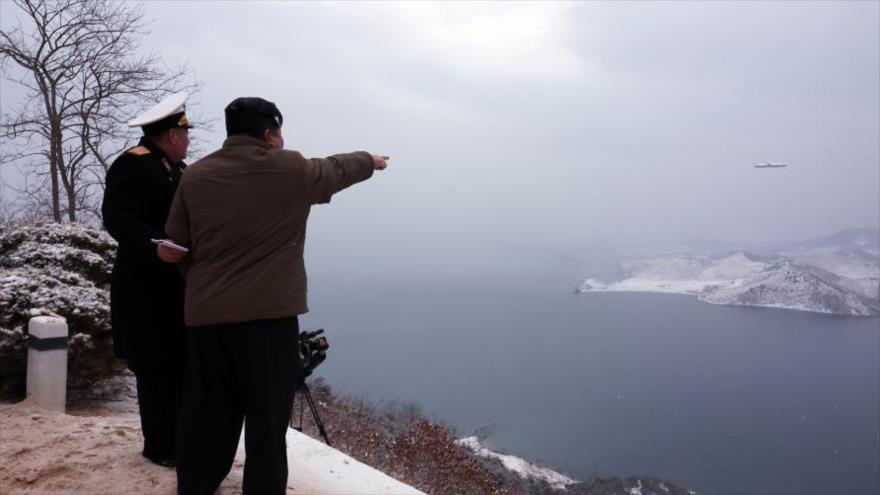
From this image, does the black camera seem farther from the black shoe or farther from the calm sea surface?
the calm sea surface

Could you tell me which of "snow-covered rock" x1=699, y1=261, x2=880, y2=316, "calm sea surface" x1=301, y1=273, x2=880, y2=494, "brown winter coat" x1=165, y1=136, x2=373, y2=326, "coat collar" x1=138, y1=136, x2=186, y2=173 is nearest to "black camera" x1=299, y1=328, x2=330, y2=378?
"coat collar" x1=138, y1=136, x2=186, y2=173

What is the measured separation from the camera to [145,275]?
268 cm

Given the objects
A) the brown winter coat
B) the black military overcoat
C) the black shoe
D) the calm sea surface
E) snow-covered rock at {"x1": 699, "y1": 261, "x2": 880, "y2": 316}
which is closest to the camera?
the brown winter coat

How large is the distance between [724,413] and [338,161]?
7427 centimetres

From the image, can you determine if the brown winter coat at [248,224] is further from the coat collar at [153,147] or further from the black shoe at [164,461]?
the black shoe at [164,461]

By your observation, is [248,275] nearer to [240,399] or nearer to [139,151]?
[240,399]

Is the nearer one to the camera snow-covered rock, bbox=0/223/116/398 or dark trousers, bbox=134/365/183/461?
dark trousers, bbox=134/365/183/461

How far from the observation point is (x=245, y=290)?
7.03ft

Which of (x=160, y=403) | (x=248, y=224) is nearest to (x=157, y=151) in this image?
(x=248, y=224)

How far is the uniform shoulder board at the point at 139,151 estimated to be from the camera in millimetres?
2629

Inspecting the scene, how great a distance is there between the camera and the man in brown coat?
2146 millimetres

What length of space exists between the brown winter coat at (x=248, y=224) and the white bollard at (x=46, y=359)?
2.32 m

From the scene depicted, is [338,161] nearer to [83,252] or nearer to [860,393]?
[83,252]

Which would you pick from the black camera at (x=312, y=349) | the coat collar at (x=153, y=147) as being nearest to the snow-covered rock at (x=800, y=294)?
the black camera at (x=312, y=349)
